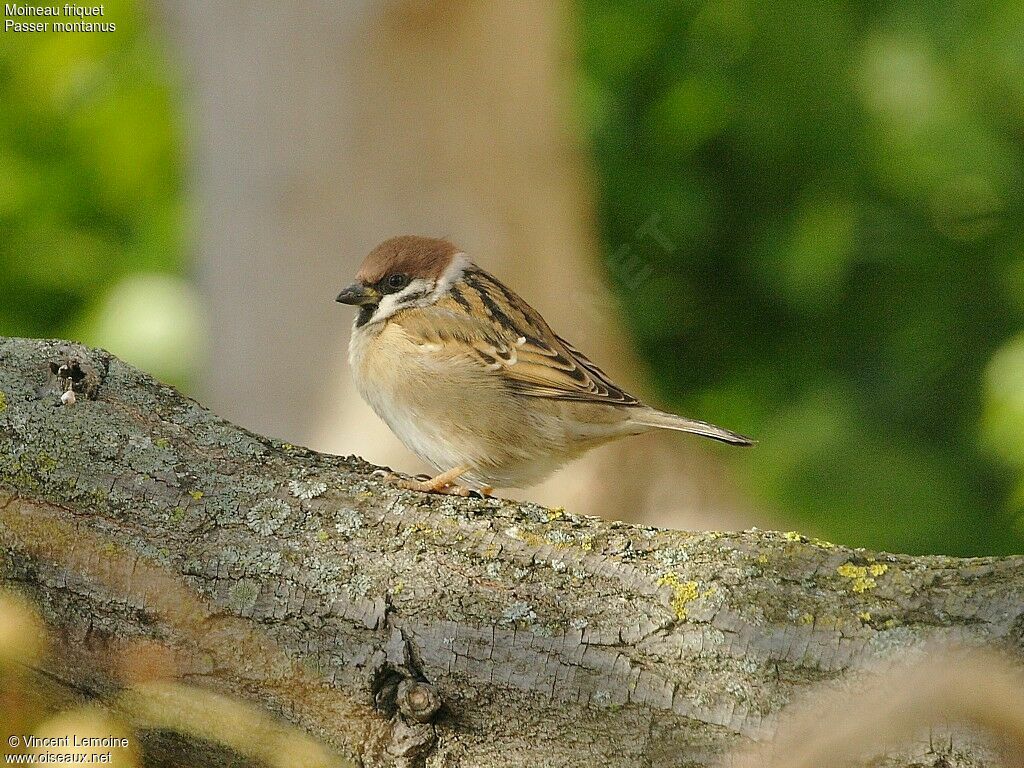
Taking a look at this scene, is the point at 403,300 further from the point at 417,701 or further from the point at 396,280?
the point at 417,701

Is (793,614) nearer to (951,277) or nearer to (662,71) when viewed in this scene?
(951,277)

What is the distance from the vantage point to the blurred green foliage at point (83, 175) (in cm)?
553

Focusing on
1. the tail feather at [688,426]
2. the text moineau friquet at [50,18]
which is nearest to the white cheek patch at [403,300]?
the tail feather at [688,426]

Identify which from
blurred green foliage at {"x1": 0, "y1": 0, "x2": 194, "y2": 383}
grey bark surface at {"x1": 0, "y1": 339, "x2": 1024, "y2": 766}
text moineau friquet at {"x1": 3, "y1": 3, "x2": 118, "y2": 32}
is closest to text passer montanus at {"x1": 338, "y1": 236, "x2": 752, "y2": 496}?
grey bark surface at {"x1": 0, "y1": 339, "x2": 1024, "y2": 766}

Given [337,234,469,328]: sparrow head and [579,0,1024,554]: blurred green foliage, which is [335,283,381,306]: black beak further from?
[579,0,1024,554]: blurred green foliage

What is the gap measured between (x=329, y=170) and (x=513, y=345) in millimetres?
1837

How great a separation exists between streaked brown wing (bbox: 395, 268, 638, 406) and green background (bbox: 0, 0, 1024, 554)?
1.95 meters

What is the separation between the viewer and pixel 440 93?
4793 millimetres

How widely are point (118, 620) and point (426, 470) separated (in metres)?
2.88

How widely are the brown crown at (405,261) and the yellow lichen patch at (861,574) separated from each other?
1862 millimetres

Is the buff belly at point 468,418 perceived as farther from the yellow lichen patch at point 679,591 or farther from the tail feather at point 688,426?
the yellow lichen patch at point 679,591

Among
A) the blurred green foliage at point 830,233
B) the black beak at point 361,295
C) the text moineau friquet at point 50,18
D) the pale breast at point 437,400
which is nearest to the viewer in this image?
the pale breast at point 437,400

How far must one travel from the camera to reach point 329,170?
15.5 ft

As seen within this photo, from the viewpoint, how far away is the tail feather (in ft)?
9.38
